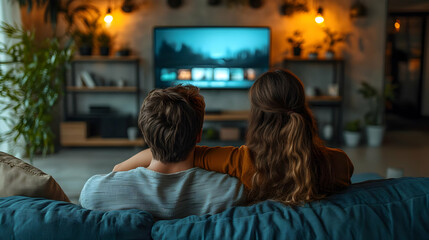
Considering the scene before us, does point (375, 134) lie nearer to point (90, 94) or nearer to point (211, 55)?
point (211, 55)

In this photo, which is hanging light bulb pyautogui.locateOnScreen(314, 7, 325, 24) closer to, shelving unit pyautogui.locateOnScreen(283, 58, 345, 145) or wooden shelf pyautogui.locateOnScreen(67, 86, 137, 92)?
shelving unit pyautogui.locateOnScreen(283, 58, 345, 145)

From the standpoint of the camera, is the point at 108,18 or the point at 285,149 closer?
the point at 285,149

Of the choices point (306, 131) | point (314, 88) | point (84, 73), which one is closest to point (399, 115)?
point (314, 88)

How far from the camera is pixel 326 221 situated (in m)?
0.88

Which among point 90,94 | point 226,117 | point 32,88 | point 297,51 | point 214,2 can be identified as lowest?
point 226,117

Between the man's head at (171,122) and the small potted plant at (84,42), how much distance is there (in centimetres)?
431

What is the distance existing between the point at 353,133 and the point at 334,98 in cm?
56

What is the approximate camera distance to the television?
17.1ft

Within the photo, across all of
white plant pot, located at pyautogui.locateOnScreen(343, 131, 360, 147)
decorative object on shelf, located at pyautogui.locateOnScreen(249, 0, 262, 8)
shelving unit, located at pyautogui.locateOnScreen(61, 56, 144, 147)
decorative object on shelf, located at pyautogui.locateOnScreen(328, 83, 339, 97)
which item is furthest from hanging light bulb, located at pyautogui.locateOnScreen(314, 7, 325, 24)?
shelving unit, located at pyautogui.locateOnScreen(61, 56, 144, 147)

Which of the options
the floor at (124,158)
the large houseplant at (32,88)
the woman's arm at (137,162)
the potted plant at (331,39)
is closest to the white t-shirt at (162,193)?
the woman's arm at (137,162)

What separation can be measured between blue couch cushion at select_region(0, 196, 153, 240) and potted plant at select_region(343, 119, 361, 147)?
478 centimetres

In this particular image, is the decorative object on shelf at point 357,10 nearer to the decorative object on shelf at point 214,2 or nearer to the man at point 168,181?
the decorative object on shelf at point 214,2

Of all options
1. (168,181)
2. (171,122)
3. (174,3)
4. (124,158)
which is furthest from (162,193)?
(174,3)

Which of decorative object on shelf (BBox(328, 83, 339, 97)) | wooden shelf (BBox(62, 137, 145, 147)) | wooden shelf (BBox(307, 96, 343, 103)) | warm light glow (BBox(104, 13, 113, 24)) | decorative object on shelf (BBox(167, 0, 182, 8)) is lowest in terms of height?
wooden shelf (BBox(62, 137, 145, 147))
